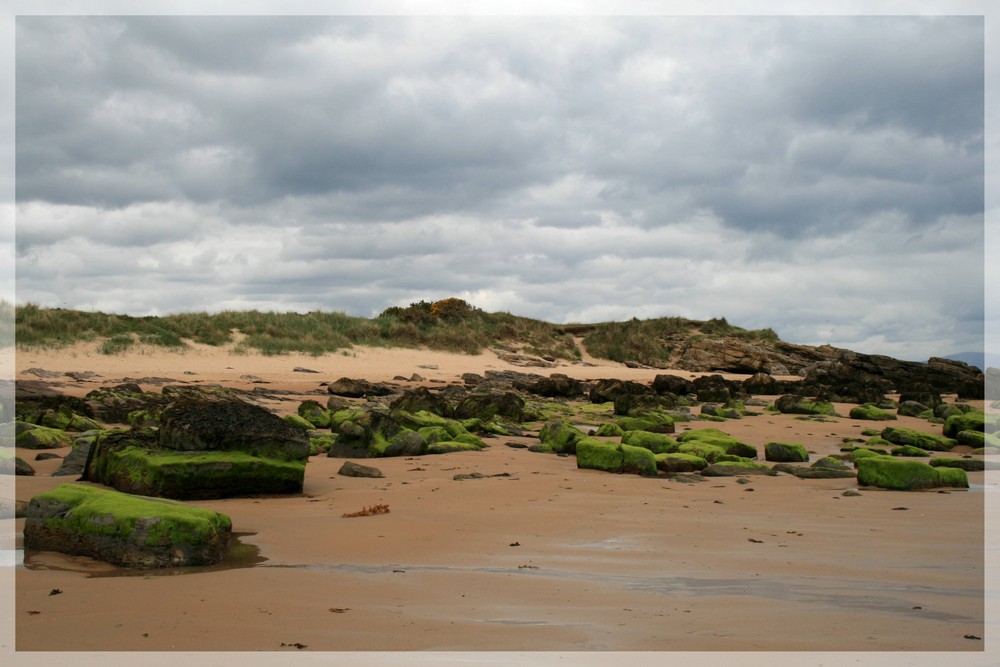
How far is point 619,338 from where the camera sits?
134 ft

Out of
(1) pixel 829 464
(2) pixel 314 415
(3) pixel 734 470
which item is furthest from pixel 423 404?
(1) pixel 829 464

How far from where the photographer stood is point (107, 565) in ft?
14.1

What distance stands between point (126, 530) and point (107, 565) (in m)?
0.20

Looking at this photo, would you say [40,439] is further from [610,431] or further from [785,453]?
[785,453]

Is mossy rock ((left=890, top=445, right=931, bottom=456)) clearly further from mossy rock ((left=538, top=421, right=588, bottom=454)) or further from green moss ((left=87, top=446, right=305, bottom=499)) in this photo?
green moss ((left=87, top=446, right=305, bottom=499))

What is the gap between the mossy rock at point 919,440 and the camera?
11.6 m

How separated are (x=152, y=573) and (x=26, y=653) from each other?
4.06ft

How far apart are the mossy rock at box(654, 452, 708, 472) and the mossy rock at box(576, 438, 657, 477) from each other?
5.0 inches

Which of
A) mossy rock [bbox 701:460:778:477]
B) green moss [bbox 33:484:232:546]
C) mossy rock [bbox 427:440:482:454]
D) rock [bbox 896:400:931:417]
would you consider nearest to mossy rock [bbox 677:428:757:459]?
mossy rock [bbox 701:460:778:477]

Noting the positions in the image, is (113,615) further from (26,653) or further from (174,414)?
(174,414)

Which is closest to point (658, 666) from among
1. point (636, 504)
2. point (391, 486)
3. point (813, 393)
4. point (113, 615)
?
point (113, 615)

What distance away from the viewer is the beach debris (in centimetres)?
600

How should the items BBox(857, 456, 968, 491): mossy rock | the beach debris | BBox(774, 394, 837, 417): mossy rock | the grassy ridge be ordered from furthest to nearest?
1. the grassy ridge
2. BBox(774, 394, 837, 417): mossy rock
3. BBox(857, 456, 968, 491): mossy rock
4. the beach debris

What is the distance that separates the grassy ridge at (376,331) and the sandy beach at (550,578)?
69.1 feet
